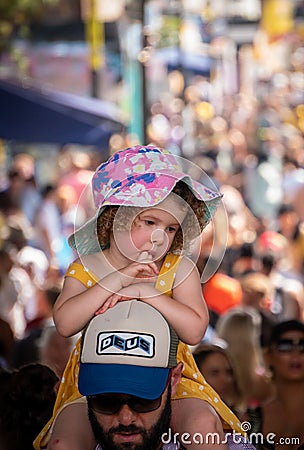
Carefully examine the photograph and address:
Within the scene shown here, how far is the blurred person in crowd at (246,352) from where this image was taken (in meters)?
6.73

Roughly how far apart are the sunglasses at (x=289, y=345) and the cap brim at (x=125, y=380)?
2751 mm

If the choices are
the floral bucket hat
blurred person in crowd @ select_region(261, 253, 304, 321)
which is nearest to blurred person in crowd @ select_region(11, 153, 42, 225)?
blurred person in crowd @ select_region(261, 253, 304, 321)

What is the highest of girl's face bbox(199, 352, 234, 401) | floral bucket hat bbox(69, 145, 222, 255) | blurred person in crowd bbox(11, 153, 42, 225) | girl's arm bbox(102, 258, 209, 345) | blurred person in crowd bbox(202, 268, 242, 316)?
floral bucket hat bbox(69, 145, 222, 255)

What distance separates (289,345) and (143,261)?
2683 millimetres

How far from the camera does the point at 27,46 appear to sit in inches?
1003

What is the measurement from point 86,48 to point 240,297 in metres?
16.0

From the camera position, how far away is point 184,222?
3629 mm

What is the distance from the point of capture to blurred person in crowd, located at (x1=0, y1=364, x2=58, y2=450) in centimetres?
443

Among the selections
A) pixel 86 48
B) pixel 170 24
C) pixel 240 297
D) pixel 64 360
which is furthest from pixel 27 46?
pixel 64 360

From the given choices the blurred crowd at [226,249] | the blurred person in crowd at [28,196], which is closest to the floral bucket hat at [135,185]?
the blurred crowd at [226,249]

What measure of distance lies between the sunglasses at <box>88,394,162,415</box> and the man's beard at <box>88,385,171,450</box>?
5 centimetres

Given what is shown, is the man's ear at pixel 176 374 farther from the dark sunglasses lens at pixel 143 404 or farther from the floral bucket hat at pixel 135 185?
the floral bucket hat at pixel 135 185

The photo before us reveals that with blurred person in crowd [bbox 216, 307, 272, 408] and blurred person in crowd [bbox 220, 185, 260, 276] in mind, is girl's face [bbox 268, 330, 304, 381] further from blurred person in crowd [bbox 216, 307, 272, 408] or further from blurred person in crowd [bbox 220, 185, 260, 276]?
blurred person in crowd [bbox 220, 185, 260, 276]

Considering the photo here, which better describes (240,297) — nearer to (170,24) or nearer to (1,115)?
(1,115)
